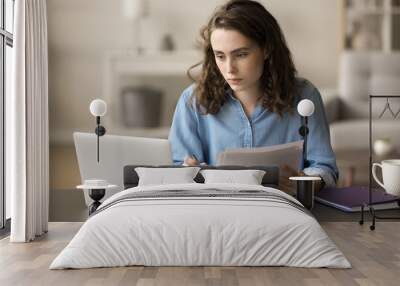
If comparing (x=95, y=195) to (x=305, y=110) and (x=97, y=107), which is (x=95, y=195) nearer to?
(x=97, y=107)

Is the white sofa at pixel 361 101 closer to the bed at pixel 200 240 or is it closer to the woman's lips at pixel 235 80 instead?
the woman's lips at pixel 235 80

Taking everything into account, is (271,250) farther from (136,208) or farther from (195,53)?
(195,53)

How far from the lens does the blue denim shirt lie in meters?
5.43

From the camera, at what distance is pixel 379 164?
17.5 ft

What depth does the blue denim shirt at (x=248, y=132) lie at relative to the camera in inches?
214

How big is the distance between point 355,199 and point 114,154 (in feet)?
6.75

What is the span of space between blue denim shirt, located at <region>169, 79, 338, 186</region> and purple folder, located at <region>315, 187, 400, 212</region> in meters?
0.12

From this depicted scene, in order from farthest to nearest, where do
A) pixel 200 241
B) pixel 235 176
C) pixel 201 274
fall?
pixel 235 176, pixel 200 241, pixel 201 274

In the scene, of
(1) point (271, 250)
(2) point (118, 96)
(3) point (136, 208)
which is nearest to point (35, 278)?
(3) point (136, 208)

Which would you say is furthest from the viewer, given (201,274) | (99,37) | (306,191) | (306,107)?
(99,37)

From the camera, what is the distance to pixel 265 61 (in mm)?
5441

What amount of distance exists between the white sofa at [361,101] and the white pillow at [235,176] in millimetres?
1077

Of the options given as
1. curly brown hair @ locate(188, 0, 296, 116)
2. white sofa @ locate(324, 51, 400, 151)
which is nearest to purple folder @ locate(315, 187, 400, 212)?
white sofa @ locate(324, 51, 400, 151)

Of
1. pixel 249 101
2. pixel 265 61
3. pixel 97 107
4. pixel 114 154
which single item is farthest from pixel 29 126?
pixel 265 61
